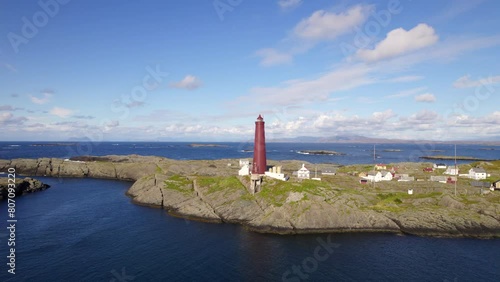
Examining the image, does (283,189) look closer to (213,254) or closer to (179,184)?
(213,254)

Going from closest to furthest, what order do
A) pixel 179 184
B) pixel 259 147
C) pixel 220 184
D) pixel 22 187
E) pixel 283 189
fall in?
pixel 283 189 → pixel 259 147 → pixel 220 184 → pixel 179 184 → pixel 22 187

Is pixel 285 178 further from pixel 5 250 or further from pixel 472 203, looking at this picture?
pixel 5 250

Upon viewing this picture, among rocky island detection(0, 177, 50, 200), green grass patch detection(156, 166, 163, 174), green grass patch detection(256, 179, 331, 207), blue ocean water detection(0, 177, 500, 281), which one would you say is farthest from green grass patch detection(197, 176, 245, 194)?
rocky island detection(0, 177, 50, 200)

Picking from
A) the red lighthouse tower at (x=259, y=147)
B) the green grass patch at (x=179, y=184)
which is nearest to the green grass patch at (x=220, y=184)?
the green grass patch at (x=179, y=184)

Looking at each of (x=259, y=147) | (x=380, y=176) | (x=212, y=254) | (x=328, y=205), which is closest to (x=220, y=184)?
(x=259, y=147)

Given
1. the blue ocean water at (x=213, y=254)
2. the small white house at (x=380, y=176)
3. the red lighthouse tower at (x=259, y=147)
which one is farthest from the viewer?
the small white house at (x=380, y=176)

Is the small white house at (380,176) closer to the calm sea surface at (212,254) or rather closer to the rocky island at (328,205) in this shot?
the rocky island at (328,205)
